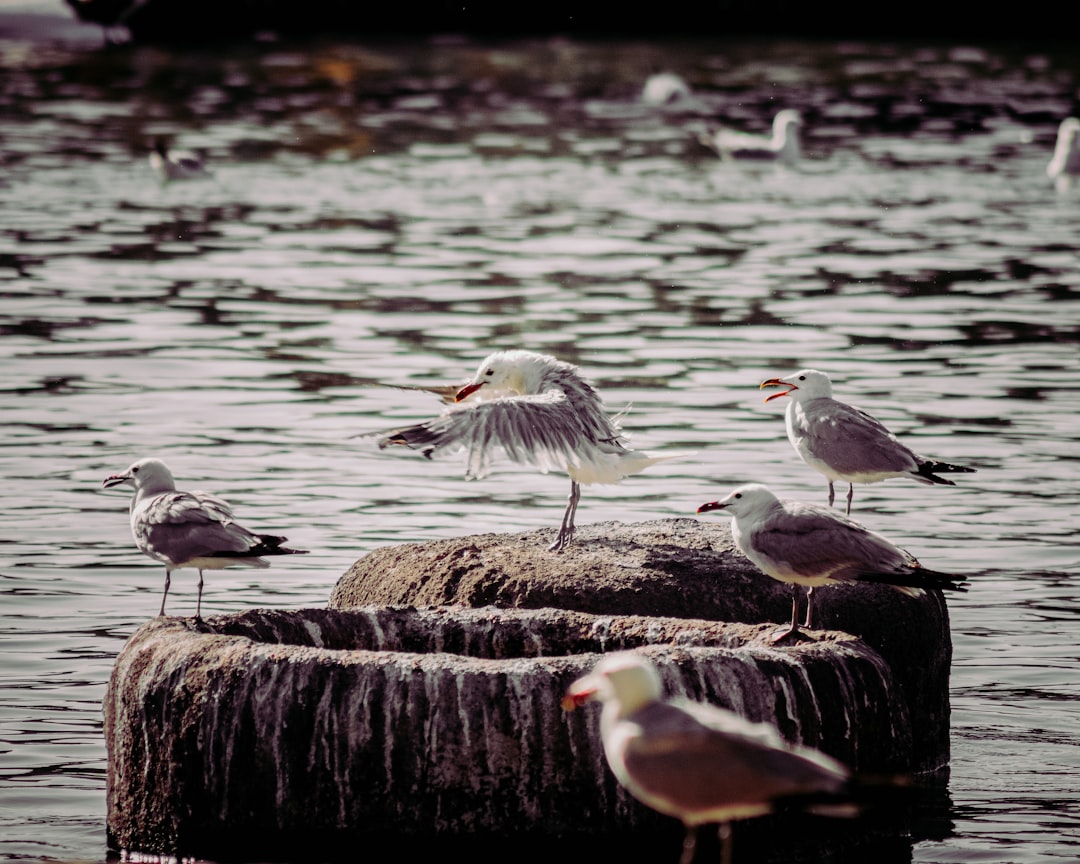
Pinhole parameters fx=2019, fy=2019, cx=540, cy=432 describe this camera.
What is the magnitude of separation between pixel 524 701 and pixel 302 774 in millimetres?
Result: 905

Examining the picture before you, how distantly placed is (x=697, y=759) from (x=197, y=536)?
12.3ft

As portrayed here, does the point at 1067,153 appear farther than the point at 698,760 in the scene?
Yes

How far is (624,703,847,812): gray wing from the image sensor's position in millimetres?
5992

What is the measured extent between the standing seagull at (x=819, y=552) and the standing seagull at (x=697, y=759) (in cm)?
224

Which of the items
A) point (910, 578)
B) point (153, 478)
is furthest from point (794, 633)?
point (153, 478)

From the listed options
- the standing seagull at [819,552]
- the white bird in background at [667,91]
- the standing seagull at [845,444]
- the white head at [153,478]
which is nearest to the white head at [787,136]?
the white bird in background at [667,91]

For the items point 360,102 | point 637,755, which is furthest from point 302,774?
point 360,102

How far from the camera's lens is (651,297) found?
2144cm

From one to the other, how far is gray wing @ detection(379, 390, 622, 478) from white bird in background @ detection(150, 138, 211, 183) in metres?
19.9

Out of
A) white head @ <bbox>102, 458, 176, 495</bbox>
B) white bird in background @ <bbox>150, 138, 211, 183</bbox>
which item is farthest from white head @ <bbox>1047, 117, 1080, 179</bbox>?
white head @ <bbox>102, 458, 176, 495</bbox>

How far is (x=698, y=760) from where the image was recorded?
239 inches

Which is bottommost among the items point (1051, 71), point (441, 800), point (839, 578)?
point (1051, 71)

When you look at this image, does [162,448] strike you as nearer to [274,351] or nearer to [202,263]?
[274,351]

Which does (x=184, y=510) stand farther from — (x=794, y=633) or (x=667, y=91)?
(x=667, y=91)
